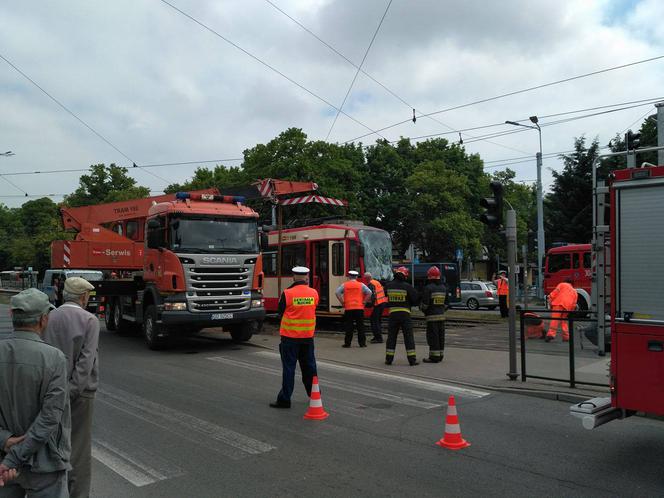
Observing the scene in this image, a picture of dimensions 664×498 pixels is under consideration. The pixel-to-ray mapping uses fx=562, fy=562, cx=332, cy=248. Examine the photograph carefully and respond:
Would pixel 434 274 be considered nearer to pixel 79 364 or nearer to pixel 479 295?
pixel 79 364

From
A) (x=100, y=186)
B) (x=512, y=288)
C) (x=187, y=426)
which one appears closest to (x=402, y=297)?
(x=512, y=288)

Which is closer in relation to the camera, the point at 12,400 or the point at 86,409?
the point at 12,400

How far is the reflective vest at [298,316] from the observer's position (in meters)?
7.78

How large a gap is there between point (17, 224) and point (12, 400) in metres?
97.7

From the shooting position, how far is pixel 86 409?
433 cm

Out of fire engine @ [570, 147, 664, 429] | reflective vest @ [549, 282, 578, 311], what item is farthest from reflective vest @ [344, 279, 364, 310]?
fire engine @ [570, 147, 664, 429]

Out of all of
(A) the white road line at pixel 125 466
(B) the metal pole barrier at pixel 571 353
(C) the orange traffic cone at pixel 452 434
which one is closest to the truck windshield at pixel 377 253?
(B) the metal pole barrier at pixel 571 353

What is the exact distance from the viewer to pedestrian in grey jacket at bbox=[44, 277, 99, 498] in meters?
4.18

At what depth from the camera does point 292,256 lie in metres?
18.9

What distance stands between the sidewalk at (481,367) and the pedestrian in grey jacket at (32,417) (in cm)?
661

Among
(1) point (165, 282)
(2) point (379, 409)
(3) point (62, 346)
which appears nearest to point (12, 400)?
(3) point (62, 346)

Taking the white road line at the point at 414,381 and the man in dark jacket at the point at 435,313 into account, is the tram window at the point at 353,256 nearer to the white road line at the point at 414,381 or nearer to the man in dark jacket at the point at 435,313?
the white road line at the point at 414,381

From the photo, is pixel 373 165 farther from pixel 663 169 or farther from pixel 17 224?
pixel 17 224

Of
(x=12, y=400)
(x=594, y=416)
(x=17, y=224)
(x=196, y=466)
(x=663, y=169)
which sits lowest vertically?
(x=196, y=466)
